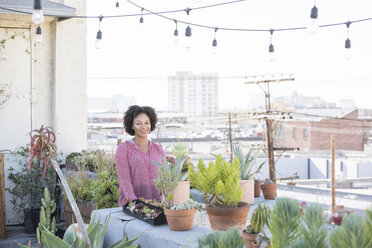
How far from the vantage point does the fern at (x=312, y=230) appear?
939 millimetres

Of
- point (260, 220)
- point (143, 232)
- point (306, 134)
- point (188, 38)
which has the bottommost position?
point (306, 134)

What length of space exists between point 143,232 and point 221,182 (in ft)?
2.11

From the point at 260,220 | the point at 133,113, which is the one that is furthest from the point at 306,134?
the point at 260,220

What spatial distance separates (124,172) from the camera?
11.8 feet

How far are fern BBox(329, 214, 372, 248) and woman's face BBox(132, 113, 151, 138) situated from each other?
117 inches

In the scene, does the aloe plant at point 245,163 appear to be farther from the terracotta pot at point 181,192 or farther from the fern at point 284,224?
the fern at point 284,224

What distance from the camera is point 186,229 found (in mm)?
2463

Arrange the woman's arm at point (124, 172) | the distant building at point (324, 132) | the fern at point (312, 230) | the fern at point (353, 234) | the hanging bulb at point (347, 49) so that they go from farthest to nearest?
1. the distant building at point (324, 132)
2. the hanging bulb at point (347, 49)
3. the woman's arm at point (124, 172)
4. the fern at point (312, 230)
5. the fern at point (353, 234)

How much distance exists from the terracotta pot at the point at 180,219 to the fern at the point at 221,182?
222 millimetres

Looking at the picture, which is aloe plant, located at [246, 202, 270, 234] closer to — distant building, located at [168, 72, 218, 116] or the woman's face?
the woman's face

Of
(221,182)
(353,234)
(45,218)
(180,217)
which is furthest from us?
(45,218)

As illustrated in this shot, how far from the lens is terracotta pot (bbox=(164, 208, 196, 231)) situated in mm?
2424

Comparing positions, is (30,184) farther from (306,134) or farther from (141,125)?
(306,134)

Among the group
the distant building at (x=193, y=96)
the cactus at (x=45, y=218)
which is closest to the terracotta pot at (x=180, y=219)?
the cactus at (x=45, y=218)
